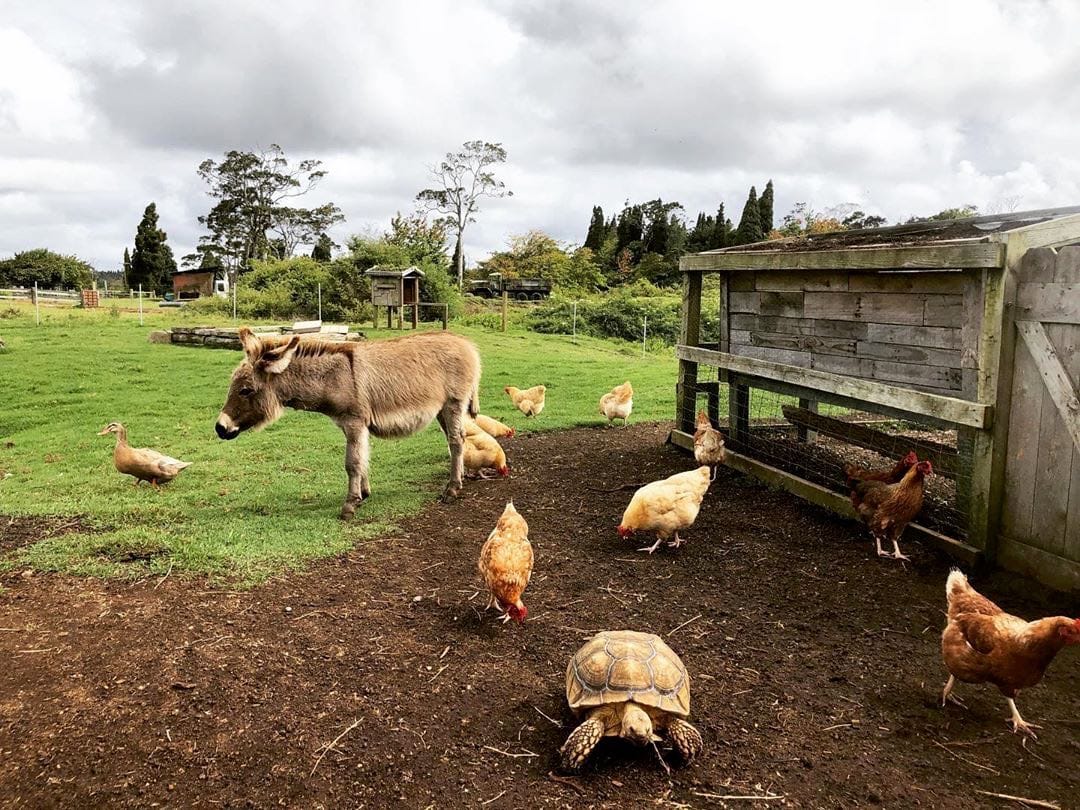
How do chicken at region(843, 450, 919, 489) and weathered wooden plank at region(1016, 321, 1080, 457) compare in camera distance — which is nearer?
weathered wooden plank at region(1016, 321, 1080, 457)

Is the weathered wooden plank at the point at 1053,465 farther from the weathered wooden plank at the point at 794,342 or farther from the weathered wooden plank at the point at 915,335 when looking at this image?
the weathered wooden plank at the point at 794,342

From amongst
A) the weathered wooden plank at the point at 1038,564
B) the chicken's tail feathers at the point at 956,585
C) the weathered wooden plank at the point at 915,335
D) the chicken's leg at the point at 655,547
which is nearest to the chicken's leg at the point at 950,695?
the chicken's tail feathers at the point at 956,585

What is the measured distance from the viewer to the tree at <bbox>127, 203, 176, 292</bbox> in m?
68.6

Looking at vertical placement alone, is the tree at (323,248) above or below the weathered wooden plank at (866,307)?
above

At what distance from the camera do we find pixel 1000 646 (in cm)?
374

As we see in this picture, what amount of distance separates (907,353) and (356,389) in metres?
5.68

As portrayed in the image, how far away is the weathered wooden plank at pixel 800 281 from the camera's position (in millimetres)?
7457

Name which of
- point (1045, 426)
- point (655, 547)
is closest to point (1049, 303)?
point (1045, 426)

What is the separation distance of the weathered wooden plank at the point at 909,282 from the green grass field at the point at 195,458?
533cm

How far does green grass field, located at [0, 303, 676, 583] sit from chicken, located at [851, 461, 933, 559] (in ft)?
15.3

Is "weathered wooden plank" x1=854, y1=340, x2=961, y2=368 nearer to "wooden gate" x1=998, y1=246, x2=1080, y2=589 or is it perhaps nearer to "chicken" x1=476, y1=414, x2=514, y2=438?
"wooden gate" x1=998, y1=246, x2=1080, y2=589

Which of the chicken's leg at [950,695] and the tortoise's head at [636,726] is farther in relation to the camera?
the chicken's leg at [950,695]

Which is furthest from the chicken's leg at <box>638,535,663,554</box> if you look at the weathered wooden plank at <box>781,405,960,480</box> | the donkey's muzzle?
the donkey's muzzle

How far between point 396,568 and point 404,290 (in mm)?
22777
